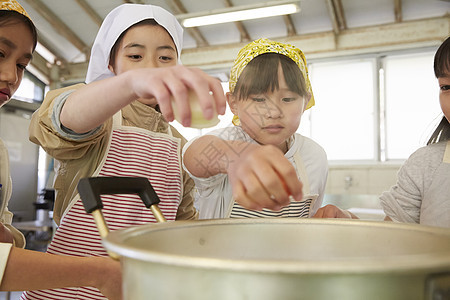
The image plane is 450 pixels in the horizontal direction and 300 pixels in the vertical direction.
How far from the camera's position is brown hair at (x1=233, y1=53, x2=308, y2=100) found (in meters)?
0.77

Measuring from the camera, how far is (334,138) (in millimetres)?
4434

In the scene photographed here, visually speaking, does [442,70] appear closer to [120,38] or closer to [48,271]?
[120,38]

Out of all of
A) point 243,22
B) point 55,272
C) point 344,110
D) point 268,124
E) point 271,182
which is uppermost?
point 243,22

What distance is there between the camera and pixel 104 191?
1.36 feet

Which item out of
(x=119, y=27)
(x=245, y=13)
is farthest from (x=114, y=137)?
(x=245, y=13)

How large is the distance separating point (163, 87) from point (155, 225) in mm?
134

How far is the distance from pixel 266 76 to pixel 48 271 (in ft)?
1.75

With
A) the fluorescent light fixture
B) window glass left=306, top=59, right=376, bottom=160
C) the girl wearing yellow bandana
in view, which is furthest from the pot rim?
window glass left=306, top=59, right=376, bottom=160

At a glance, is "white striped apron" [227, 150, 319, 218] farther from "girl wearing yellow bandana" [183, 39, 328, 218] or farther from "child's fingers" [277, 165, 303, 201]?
"child's fingers" [277, 165, 303, 201]

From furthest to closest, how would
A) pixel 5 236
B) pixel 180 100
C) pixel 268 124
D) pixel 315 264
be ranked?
pixel 268 124, pixel 5 236, pixel 180 100, pixel 315 264

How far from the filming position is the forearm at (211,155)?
481 millimetres

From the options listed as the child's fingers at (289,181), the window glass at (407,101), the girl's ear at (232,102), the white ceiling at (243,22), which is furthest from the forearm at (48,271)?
the window glass at (407,101)

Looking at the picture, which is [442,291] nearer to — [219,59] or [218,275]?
[218,275]

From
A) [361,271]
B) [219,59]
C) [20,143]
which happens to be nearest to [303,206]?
[361,271]
